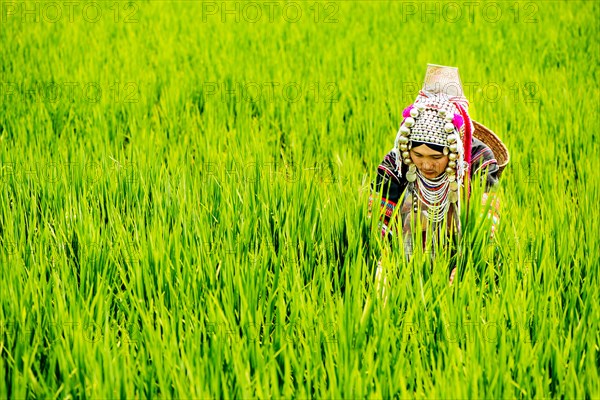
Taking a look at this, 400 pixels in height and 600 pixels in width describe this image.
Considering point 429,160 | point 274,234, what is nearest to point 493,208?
point 429,160

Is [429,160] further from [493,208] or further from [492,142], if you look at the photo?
[492,142]

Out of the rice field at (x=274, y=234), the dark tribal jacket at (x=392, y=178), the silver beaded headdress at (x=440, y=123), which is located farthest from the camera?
the dark tribal jacket at (x=392, y=178)

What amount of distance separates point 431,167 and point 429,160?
0.07 ft

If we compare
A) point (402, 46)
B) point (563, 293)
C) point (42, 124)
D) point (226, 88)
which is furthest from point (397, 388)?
point (402, 46)

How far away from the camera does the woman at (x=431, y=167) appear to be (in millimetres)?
1868

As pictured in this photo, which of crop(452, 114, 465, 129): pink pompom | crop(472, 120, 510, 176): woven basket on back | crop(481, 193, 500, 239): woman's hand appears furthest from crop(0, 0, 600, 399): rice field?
crop(452, 114, 465, 129): pink pompom

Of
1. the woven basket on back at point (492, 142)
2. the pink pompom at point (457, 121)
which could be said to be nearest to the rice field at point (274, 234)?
the woven basket on back at point (492, 142)

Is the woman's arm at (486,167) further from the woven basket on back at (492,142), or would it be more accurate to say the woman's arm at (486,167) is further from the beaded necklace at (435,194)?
the beaded necklace at (435,194)

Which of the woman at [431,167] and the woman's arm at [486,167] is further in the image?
the woman's arm at [486,167]

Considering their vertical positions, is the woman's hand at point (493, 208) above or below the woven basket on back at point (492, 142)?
below

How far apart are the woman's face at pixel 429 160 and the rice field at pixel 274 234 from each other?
0.54 ft

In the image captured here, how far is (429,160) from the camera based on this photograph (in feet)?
6.22

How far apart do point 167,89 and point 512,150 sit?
187 centimetres

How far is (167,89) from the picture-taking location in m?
3.67
